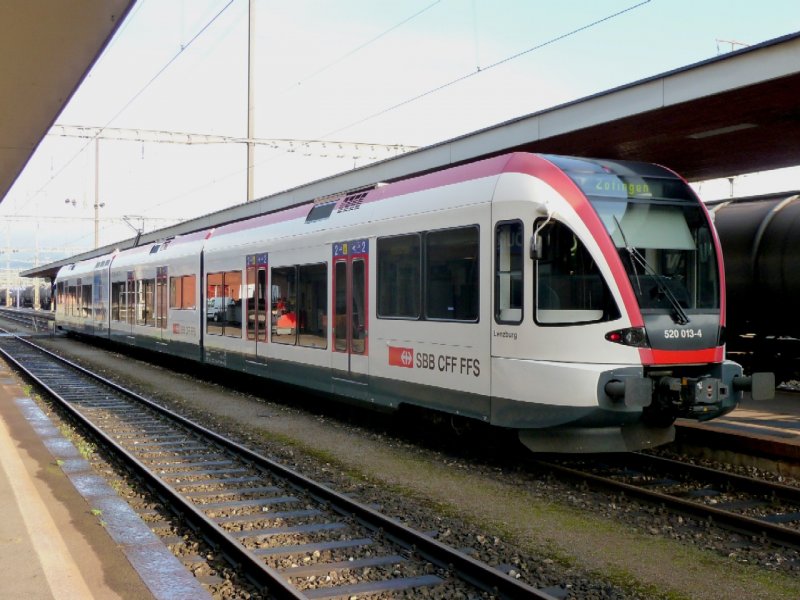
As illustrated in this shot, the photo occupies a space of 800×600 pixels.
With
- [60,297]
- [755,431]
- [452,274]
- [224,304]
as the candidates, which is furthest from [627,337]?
[60,297]

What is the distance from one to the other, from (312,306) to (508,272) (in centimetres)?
453

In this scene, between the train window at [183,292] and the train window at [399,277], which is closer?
the train window at [399,277]

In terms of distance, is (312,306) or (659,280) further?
(312,306)

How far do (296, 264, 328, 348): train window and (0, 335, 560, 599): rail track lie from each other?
201 cm

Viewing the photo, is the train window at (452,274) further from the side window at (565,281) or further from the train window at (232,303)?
the train window at (232,303)

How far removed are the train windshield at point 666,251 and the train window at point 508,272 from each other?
0.81 metres

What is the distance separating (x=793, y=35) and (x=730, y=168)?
7266 mm

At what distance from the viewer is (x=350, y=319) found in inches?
421

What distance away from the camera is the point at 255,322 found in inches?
547

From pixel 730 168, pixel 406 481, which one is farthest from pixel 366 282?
pixel 730 168

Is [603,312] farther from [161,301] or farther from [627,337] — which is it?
[161,301]

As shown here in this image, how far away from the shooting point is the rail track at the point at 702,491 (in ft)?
21.1

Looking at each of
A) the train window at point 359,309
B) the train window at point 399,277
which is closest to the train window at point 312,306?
the train window at point 359,309

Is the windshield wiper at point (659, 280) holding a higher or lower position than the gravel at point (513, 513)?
higher
